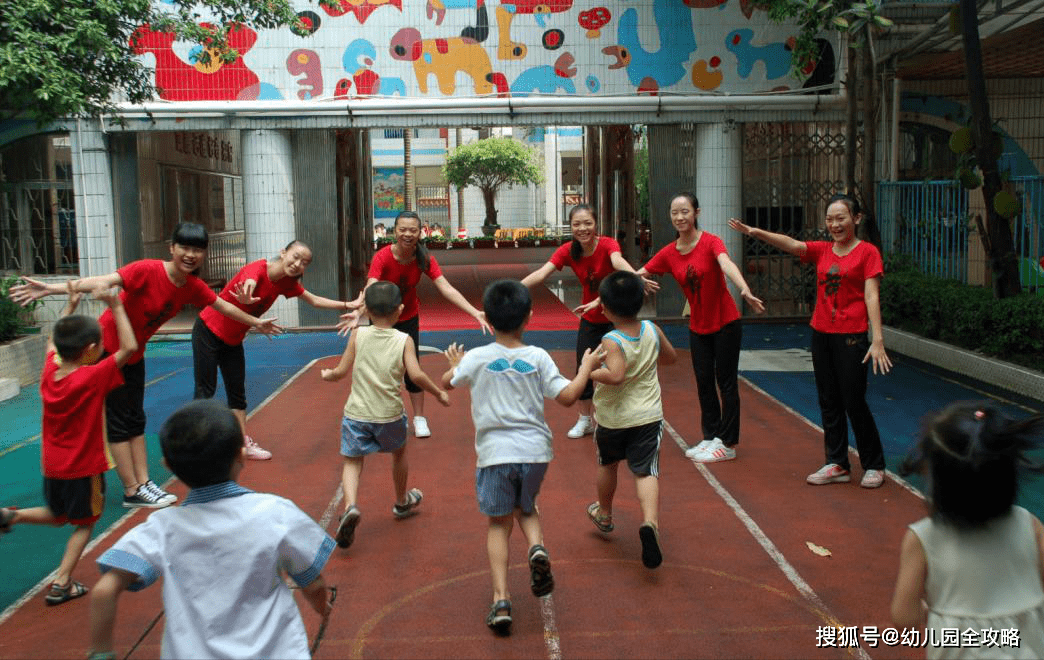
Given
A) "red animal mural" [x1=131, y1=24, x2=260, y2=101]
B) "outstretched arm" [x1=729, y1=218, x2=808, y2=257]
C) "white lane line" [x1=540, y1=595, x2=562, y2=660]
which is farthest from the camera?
"red animal mural" [x1=131, y1=24, x2=260, y2=101]

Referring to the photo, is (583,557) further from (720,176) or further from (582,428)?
(720,176)

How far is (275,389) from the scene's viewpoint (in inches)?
392

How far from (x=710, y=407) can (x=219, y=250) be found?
51.6 ft

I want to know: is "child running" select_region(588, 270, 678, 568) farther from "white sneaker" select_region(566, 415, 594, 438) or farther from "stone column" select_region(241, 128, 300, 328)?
"stone column" select_region(241, 128, 300, 328)

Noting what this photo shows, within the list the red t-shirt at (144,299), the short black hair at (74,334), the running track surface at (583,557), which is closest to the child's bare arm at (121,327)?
the short black hair at (74,334)

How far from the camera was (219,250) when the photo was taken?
20.6m

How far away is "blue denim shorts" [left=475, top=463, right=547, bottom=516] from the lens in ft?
13.9

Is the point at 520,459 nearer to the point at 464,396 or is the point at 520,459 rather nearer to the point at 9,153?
the point at 464,396

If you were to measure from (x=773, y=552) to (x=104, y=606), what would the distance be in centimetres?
348

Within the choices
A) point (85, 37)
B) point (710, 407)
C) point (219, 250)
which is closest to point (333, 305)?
point (710, 407)

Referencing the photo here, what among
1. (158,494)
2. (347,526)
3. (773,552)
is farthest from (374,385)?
(773,552)

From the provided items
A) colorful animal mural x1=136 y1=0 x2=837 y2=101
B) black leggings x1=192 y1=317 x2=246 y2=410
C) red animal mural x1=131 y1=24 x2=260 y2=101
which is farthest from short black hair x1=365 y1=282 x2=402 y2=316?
red animal mural x1=131 y1=24 x2=260 y2=101

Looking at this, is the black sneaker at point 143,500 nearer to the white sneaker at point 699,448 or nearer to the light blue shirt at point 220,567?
Result: the white sneaker at point 699,448

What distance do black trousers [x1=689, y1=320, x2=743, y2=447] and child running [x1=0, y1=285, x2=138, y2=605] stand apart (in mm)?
3711
